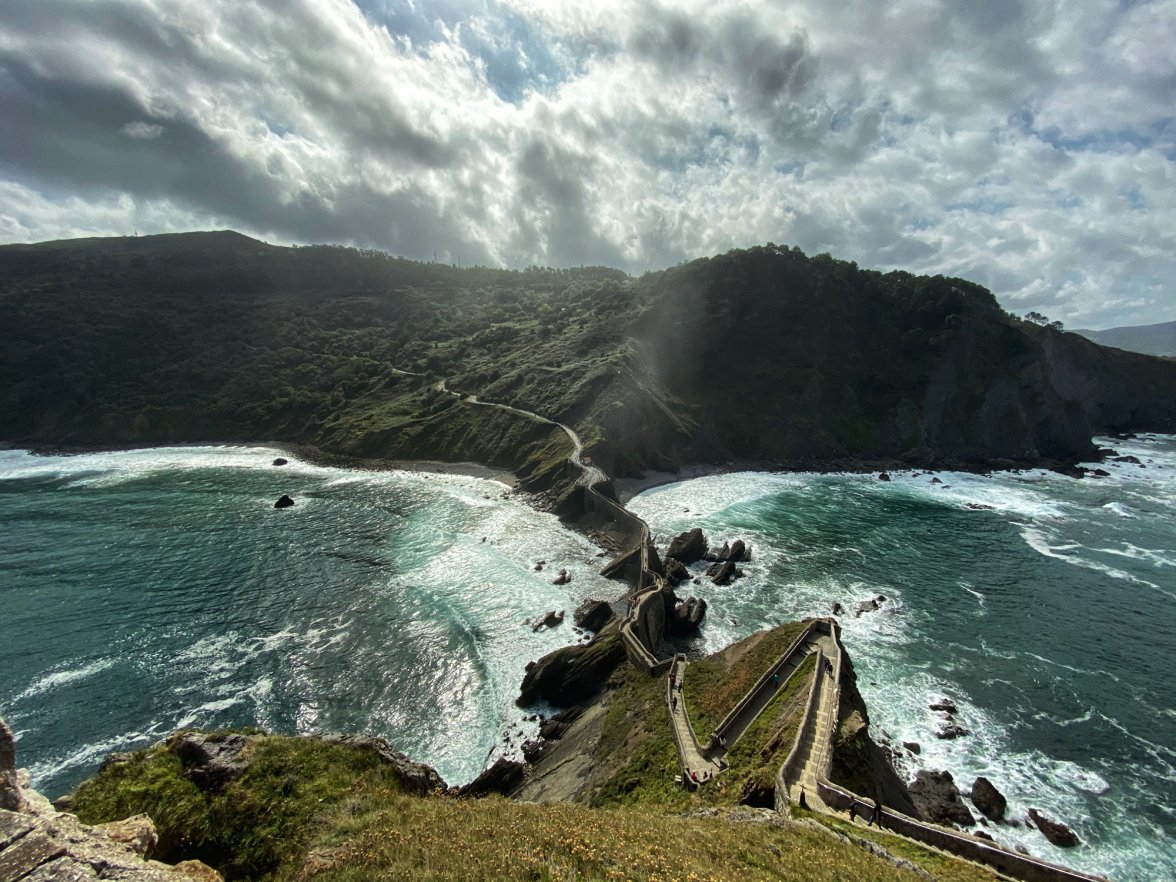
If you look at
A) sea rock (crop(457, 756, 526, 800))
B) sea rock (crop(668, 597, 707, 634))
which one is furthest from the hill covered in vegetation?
sea rock (crop(457, 756, 526, 800))

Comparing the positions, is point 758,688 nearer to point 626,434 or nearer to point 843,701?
point 843,701

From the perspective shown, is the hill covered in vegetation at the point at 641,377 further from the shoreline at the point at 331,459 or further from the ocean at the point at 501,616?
the ocean at the point at 501,616

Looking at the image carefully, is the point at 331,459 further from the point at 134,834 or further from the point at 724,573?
the point at 134,834

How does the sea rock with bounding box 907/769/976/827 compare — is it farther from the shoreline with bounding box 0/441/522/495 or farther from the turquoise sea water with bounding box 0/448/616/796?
the shoreline with bounding box 0/441/522/495

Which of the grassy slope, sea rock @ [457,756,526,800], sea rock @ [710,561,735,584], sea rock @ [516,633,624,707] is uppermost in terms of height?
the grassy slope

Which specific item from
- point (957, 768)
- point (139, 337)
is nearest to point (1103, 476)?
point (957, 768)
